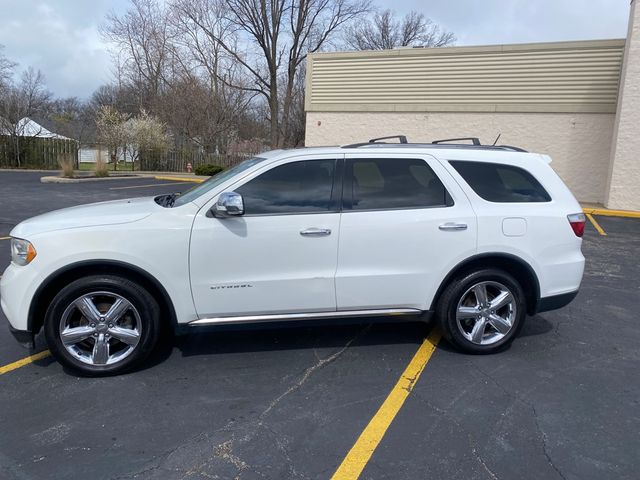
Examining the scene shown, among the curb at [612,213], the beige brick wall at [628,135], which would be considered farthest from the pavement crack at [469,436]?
the beige brick wall at [628,135]

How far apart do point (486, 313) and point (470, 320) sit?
146 mm

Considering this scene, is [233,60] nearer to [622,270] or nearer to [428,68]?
[428,68]

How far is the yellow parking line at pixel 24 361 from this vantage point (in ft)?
12.6

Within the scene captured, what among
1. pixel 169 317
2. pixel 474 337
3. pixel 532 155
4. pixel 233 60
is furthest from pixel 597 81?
pixel 233 60

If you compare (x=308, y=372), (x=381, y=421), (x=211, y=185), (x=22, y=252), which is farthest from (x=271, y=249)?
(x=22, y=252)

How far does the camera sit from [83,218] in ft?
12.2

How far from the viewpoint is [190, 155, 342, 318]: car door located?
373 cm

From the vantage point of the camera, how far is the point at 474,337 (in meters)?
4.20

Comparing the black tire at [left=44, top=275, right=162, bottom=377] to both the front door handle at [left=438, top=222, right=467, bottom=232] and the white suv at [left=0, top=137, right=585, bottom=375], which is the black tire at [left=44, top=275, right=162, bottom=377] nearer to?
the white suv at [left=0, top=137, right=585, bottom=375]

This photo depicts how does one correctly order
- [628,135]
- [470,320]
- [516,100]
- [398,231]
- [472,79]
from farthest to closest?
[472,79]
[516,100]
[628,135]
[470,320]
[398,231]

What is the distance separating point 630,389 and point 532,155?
81.9 inches

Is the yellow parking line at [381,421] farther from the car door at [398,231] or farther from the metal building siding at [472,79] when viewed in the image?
the metal building siding at [472,79]

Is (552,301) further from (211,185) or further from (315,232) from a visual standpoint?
(211,185)

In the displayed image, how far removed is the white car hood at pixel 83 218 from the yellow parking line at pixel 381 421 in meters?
2.24
